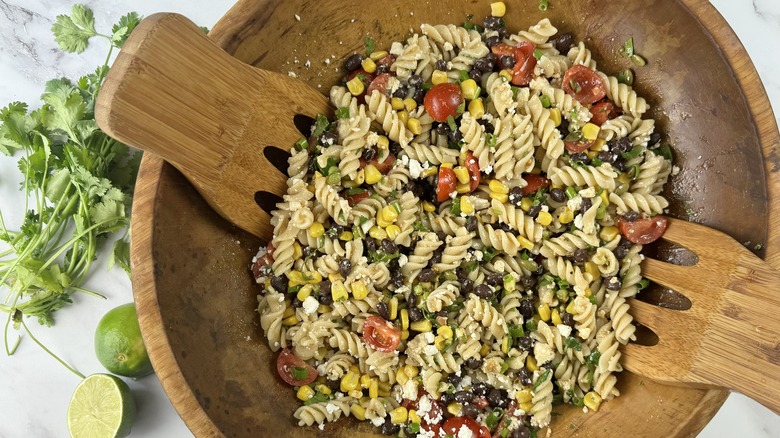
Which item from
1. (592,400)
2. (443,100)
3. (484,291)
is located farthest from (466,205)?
(592,400)

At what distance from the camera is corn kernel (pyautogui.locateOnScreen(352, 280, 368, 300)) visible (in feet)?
12.9

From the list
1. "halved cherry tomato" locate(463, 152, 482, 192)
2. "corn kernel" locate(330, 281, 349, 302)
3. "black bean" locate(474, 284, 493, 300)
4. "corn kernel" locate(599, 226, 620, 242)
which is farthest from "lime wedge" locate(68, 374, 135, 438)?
"corn kernel" locate(599, 226, 620, 242)

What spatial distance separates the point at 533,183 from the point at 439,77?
2.84 feet

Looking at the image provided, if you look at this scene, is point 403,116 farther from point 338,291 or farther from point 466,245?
point 338,291

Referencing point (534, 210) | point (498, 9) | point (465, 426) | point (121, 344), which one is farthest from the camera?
point (121, 344)

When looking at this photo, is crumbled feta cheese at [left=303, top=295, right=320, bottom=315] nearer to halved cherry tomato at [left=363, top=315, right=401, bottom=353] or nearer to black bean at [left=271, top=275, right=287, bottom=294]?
black bean at [left=271, top=275, right=287, bottom=294]

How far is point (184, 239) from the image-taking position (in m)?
3.72

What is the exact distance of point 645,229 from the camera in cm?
403

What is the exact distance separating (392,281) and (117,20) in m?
3.02

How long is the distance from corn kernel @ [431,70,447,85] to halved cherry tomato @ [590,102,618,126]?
0.93 m

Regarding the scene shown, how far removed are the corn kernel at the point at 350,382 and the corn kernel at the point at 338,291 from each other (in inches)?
17.4

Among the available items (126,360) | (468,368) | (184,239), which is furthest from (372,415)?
(126,360)

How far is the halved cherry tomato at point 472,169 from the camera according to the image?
4129 mm

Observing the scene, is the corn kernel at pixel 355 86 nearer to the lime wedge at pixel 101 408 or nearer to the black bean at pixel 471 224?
the black bean at pixel 471 224
